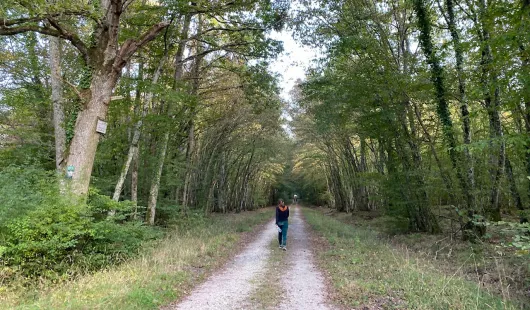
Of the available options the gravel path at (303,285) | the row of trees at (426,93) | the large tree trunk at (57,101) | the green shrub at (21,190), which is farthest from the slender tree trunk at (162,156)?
the gravel path at (303,285)

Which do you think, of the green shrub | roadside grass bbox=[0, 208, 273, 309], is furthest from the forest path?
the green shrub

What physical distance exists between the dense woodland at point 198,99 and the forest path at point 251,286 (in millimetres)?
2557

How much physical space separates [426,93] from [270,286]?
8827 millimetres

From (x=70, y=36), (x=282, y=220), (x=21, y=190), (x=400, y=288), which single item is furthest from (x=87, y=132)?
(x=400, y=288)

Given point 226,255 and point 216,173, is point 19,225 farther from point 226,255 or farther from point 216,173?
point 216,173

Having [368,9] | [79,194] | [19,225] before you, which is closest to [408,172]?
[368,9]

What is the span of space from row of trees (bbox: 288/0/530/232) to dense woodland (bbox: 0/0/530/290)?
0.07m

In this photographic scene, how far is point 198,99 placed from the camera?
13359 mm

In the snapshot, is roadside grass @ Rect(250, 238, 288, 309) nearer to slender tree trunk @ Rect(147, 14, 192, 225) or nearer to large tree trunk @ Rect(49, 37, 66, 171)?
slender tree trunk @ Rect(147, 14, 192, 225)

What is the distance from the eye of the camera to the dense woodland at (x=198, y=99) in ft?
21.4

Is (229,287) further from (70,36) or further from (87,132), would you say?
(70,36)

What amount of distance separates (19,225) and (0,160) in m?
7.59

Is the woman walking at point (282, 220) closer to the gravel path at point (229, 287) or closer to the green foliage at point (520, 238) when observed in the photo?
the gravel path at point (229, 287)

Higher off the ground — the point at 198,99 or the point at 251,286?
the point at 198,99
